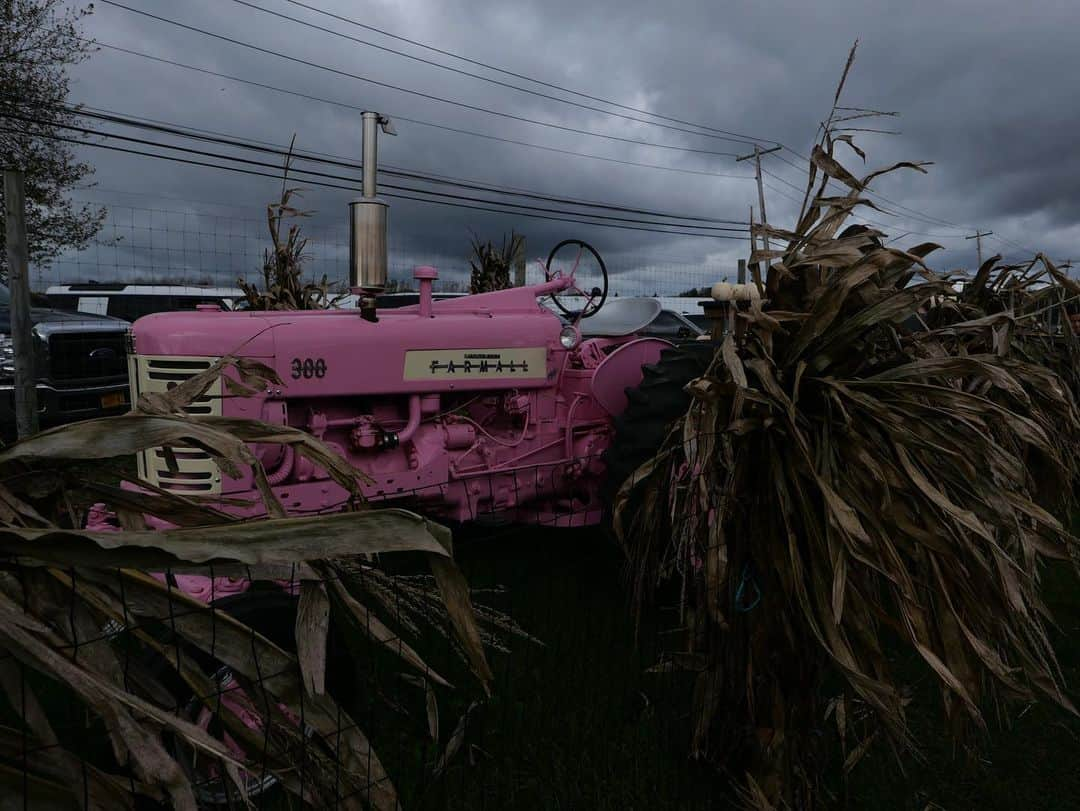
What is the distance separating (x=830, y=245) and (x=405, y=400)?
2.07 meters

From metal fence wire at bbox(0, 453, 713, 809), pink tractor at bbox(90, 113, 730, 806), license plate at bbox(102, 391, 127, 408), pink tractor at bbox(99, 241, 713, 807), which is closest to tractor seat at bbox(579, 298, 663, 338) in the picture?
pink tractor at bbox(90, 113, 730, 806)

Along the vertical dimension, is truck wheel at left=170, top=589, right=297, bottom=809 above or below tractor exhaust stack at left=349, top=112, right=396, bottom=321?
below

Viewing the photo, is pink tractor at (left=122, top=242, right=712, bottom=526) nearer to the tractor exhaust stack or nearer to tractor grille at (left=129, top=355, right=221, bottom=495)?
tractor grille at (left=129, top=355, right=221, bottom=495)

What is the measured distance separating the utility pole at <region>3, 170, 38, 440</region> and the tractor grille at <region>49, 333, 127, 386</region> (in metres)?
2.32

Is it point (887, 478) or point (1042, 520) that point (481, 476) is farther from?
point (1042, 520)

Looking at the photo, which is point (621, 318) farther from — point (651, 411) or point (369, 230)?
point (369, 230)

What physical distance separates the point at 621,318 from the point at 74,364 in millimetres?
4604

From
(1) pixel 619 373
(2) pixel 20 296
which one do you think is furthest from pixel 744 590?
(2) pixel 20 296

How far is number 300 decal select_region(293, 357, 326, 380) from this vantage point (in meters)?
3.05

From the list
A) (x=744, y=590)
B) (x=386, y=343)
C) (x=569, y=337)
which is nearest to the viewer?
(x=744, y=590)

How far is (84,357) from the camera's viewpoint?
238 inches

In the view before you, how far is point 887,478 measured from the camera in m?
1.76

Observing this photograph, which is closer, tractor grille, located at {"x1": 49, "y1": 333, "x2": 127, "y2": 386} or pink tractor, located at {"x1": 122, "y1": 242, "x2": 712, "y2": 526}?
pink tractor, located at {"x1": 122, "y1": 242, "x2": 712, "y2": 526}

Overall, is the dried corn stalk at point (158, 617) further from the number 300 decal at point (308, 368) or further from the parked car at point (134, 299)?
the parked car at point (134, 299)
